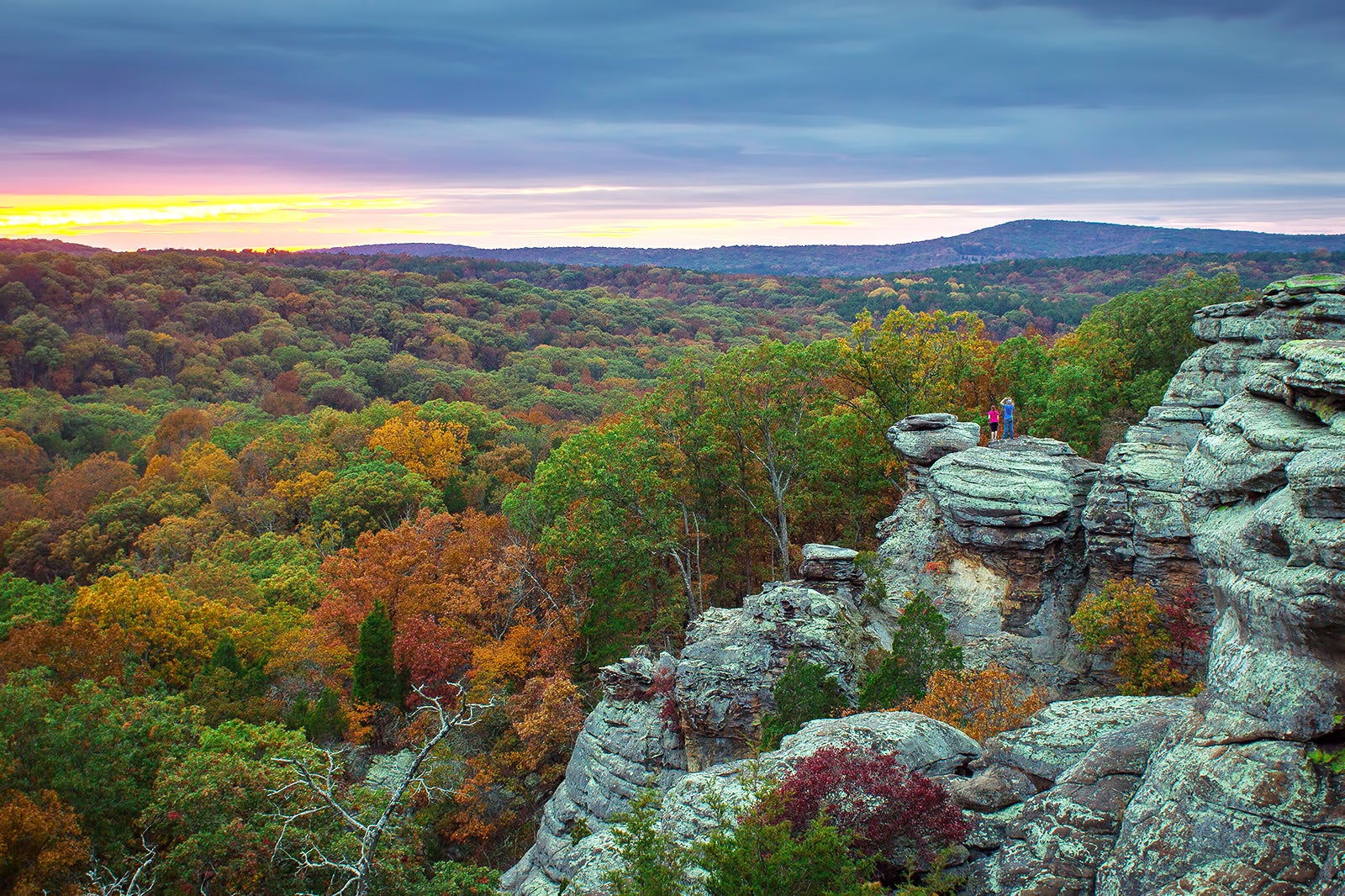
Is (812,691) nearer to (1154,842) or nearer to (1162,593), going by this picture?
(1162,593)

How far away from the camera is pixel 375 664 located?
32812mm

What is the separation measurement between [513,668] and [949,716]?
17.7 metres

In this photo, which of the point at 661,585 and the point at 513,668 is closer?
the point at 513,668

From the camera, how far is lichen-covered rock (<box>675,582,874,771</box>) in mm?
24266

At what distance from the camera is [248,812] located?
1970 cm

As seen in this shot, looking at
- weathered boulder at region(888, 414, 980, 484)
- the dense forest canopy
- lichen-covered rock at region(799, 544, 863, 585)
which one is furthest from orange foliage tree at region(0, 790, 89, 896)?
weathered boulder at region(888, 414, 980, 484)

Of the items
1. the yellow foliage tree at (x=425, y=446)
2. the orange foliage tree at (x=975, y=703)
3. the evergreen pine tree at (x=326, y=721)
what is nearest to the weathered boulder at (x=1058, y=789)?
the orange foliage tree at (x=975, y=703)

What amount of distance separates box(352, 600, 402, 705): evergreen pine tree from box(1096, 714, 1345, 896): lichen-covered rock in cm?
2793

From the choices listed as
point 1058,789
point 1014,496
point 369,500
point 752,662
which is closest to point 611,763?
point 752,662

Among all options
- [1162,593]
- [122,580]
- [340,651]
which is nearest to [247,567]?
[122,580]

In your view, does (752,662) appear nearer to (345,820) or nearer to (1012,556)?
(1012,556)

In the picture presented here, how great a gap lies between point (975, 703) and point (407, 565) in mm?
26008

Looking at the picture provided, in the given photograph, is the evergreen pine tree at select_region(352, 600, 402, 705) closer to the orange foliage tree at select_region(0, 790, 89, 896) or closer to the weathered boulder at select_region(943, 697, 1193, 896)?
the orange foliage tree at select_region(0, 790, 89, 896)

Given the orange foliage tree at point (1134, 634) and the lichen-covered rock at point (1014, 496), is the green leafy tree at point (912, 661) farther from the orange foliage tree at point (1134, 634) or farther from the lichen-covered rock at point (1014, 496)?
the lichen-covered rock at point (1014, 496)
